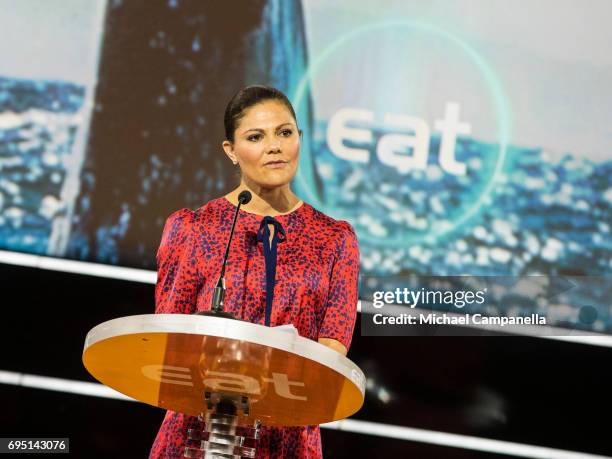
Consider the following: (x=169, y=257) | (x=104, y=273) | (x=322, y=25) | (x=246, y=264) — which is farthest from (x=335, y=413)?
(x=322, y=25)

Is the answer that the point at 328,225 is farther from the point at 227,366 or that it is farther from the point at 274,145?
the point at 227,366

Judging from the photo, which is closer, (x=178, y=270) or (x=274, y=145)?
(x=178, y=270)

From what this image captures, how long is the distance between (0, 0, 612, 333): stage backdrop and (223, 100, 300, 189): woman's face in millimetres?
1178

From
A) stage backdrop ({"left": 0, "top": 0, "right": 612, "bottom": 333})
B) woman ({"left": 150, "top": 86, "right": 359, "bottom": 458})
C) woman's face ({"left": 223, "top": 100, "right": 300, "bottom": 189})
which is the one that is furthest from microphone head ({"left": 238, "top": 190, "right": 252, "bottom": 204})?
stage backdrop ({"left": 0, "top": 0, "right": 612, "bottom": 333})

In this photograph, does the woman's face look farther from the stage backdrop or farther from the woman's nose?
the stage backdrop

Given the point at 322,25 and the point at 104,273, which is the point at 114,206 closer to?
the point at 104,273

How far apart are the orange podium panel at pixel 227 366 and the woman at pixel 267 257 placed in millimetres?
325

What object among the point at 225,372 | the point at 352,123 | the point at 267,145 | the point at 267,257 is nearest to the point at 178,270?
the point at 267,257

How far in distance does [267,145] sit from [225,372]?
2.74ft

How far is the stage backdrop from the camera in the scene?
10.7 ft

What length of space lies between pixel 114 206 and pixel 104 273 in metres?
0.26

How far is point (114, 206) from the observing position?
10.8 feet

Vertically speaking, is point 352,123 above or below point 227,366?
above

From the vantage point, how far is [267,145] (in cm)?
210
